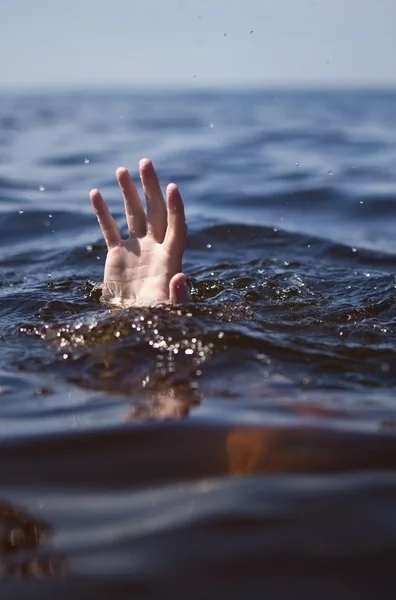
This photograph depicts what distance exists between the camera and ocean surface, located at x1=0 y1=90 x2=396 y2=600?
2.01m

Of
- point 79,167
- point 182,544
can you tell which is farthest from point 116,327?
point 79,167

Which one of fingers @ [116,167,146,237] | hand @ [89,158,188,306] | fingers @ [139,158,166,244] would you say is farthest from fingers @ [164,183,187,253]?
fingers @ [116,167,146,237]

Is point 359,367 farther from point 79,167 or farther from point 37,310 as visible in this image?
point 79,167

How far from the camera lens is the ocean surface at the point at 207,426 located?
2.01 meters

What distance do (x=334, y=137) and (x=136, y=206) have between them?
37.7ft

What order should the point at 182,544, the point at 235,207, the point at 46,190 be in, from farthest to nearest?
the point at 46,190, the point at 235,207, the point at 182,544

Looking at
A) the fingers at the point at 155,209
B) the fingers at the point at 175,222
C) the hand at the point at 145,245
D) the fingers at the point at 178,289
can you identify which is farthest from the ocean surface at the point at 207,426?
the fingers at the point at 155,209

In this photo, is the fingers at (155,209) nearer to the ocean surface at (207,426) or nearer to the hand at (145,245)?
the hand at (145,245)

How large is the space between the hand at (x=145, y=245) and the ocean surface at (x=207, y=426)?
21 cm

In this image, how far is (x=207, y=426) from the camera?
108 inches

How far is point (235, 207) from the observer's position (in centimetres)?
828

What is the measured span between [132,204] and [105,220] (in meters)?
0.17

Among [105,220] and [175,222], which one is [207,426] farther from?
[105,220]

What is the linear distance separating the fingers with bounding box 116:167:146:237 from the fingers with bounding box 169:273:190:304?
1.99 feet
